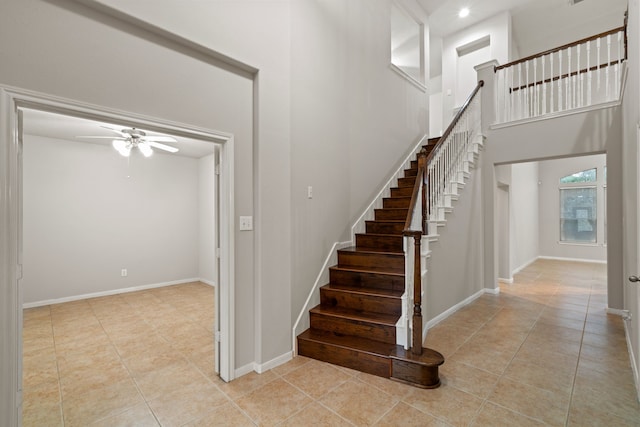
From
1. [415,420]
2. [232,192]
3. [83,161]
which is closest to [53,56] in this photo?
[232,192]

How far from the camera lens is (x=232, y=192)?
2.44 meters

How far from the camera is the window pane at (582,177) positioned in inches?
320

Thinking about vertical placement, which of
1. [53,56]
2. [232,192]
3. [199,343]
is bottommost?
[199,343]

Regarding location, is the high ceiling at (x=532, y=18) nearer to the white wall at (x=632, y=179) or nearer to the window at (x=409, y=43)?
the window at (x=409, y=43)

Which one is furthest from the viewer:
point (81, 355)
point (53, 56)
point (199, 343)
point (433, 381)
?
point (199, 343)

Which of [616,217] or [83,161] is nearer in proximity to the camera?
[616,217]

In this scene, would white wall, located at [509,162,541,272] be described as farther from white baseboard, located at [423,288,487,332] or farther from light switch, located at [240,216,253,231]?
light switch, located at [240,216,253,231]

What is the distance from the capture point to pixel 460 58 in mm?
6914

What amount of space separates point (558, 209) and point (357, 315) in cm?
898

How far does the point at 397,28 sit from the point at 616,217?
4.76 m

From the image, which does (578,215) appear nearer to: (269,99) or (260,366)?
(269,99)

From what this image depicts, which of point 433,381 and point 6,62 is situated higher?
point 6,62

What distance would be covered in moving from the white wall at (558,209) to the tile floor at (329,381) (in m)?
5.68

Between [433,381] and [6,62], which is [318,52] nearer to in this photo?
[6,62]
